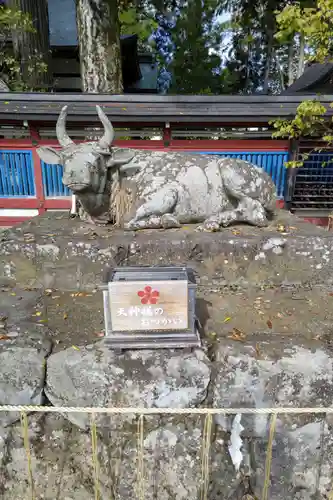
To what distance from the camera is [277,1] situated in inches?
930

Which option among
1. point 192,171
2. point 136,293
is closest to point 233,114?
point 192,171

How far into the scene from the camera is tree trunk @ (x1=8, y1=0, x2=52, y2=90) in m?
12.3

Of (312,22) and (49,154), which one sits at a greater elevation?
(312,22)

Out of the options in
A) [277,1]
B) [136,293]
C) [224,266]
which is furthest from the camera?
[277,1]

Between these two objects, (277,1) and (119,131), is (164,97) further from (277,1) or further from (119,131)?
(277,1)

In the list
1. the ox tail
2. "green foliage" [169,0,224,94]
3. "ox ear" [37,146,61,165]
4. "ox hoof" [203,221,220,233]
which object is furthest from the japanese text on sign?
"green foliage" [169,0,224,94]

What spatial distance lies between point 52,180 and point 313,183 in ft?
20.7

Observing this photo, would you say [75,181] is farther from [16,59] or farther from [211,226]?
[16,59]

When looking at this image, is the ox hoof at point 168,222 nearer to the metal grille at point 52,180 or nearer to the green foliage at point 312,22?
the green foliage at point 312,22

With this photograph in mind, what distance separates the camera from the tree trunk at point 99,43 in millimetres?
9117

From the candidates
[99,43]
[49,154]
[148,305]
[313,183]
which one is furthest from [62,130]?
[313,183]

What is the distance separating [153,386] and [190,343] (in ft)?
1.28

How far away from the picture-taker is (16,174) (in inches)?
355

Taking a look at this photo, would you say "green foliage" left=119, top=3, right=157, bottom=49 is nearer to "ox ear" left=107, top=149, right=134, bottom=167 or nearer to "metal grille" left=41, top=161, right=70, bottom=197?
"metal grille" left=41, top=161, right=70, bottom=197
